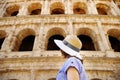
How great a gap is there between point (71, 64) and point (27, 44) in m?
10.6

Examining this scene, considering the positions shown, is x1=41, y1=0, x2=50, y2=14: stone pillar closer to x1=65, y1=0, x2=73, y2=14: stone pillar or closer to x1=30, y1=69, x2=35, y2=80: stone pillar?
x1=65, y1=0, x2=73, y2=14: stone pillar

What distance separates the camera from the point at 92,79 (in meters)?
8.86

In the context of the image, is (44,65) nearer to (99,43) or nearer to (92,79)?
(92,79)

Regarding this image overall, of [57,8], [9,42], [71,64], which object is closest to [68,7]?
[57,8]

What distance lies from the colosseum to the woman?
6.64 m

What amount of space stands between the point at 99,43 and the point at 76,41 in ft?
27.7

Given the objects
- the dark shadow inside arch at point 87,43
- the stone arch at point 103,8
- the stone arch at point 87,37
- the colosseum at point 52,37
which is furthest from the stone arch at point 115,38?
the stone arch at point 103,8

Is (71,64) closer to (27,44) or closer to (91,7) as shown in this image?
(27,44)

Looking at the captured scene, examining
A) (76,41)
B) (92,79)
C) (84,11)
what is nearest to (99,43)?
(92,79)

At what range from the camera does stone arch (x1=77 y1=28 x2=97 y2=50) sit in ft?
37.8

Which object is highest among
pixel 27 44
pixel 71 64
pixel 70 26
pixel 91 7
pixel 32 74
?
pixel 91 7

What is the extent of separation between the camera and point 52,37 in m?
12.7

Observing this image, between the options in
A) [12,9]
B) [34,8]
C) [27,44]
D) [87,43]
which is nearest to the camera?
[87,43]

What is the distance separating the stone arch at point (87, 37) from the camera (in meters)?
11.5
